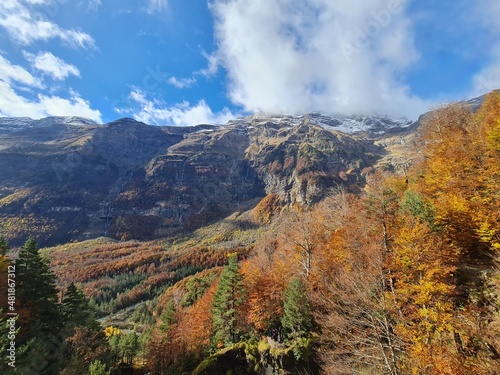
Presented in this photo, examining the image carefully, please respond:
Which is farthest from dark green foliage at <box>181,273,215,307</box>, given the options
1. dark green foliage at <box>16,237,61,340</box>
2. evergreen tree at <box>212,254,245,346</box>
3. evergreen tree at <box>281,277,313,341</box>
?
evergreen tree at <box>281,277,313,341</box>

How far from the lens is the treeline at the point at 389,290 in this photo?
15.5 metres

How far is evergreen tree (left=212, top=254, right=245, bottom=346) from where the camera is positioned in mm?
34031

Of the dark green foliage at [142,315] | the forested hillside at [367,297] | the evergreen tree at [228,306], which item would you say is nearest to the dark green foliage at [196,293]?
the forested hillside at [367,297]

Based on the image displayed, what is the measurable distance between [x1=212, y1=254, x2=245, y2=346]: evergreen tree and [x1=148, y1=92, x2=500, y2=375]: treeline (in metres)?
0.17

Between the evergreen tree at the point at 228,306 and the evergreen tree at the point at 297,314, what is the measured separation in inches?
410

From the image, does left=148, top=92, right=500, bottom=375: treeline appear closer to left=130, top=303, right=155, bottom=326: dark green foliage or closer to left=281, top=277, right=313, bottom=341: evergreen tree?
left=281, top=277, right=313, bottom=341: evergreen tree

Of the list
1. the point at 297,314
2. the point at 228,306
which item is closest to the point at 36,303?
the point at 228,306

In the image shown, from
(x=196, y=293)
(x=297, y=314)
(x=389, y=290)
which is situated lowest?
(x=196, y=293)

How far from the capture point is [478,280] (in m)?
17.3

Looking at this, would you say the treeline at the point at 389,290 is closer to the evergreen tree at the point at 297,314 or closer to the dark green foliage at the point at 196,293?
the evergreen tree at the point at 297,314

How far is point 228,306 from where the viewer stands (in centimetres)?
3516

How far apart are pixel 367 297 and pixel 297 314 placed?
36.6 feet

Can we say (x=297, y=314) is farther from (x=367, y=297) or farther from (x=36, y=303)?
(x=36, y=303)

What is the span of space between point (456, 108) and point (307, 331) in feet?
135
